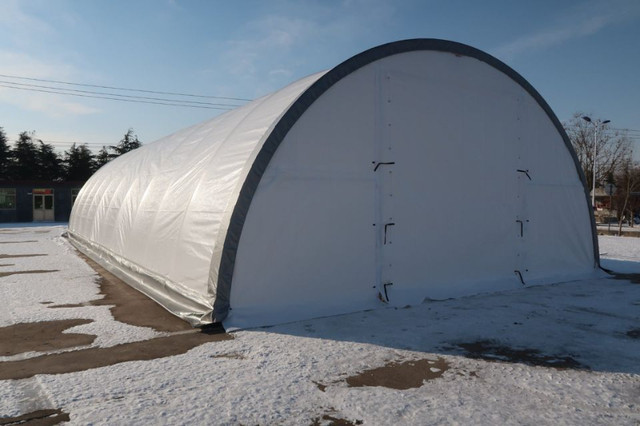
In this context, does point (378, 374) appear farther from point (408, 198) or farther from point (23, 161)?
point (23, 161)

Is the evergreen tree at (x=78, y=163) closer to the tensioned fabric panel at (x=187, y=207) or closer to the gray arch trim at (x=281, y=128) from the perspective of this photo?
the tensioned fabric panel at (x=187, y=207)

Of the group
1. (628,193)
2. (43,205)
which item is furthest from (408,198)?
(43,205)

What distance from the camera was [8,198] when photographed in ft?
120

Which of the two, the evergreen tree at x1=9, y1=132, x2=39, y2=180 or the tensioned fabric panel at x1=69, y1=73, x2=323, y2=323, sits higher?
the evergreen tree at x1=9, y1=132, x2=39, y2=180

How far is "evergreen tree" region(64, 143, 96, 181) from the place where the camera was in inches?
2149

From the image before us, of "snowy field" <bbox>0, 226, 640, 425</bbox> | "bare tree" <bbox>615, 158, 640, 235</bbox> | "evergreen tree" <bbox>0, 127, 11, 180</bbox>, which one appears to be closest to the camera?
"snowy field" <bbox>0, 226, 640, 425</bbox>

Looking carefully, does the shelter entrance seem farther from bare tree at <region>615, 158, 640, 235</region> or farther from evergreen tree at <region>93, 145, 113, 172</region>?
bare tree at <region>615, 158, 640, 235</region>

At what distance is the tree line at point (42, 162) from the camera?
52.2 m

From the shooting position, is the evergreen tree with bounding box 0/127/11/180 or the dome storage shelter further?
the evergreen tree with bounding box 0/127/11/180

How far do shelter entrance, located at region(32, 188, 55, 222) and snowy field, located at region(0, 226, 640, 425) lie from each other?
34.8m

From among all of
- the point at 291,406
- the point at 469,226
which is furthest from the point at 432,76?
the point at 291,406

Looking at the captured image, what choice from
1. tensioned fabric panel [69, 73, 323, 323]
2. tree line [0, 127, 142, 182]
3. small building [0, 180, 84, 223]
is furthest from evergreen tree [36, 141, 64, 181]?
tensioned fabric panel [69, 73, 323, 323]

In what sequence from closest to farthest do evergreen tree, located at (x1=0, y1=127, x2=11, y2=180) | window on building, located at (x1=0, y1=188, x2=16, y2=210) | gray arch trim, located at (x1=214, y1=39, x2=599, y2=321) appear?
gray arch trim, located at (x1=214, y1=39, x2=599, y2=321)
window on building, located at (x1=0, y1=188, x2=16, y2=210)
evergreen tree, located at (x1=0, y1=127, x2=11, y2=180)

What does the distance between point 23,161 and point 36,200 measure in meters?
19.3
